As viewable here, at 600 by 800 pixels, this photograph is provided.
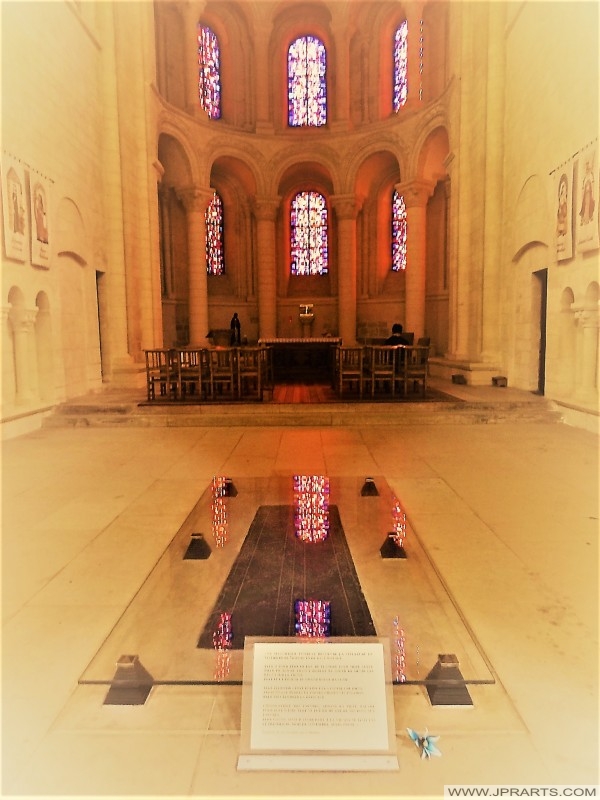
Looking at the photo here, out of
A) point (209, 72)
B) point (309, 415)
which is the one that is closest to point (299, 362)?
point (309, 415)

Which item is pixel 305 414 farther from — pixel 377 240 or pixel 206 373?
pixel 377 240

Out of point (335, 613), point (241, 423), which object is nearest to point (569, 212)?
point (241, 423)

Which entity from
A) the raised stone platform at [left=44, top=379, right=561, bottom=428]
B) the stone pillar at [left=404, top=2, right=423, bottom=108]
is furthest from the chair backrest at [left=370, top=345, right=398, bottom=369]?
the stone pillar at [left=404, top=2, right=423, bottom=108]

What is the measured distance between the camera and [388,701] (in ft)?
5.92

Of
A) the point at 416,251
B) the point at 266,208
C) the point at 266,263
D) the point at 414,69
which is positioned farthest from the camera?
the point at 266,263

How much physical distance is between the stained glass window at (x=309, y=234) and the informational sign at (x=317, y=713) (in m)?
19.3

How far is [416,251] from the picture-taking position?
16328 millimetres

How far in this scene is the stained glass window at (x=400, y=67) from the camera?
17.2 m

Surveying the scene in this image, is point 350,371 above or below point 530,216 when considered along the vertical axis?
below

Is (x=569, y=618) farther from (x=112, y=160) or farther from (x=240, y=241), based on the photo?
(x=240, y=241)

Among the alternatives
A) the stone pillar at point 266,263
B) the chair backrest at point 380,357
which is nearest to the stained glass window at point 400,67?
the stone pillar at point 266,263

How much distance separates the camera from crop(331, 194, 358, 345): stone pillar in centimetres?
1823

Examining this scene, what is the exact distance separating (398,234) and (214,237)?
6526 mm

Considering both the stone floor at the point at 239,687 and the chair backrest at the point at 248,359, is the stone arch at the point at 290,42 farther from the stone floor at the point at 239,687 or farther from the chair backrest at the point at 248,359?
the stone floor at the point at 239,687
